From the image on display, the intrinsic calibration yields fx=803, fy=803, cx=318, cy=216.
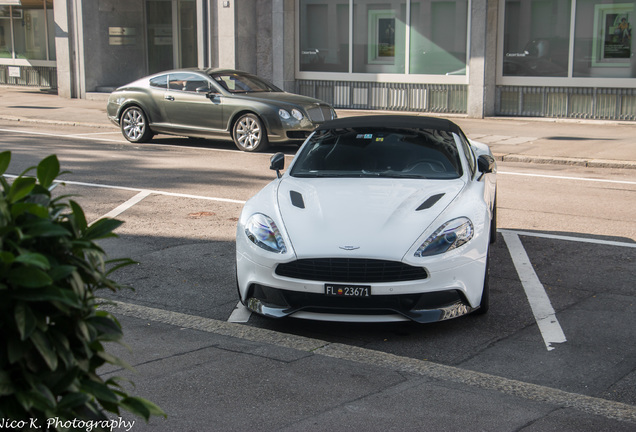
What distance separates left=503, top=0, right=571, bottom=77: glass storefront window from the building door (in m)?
12.2

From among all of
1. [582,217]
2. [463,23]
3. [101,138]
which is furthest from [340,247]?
[463,23]

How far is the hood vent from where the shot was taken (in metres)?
6.20

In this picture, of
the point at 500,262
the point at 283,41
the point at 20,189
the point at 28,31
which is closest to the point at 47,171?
the point at 20,189

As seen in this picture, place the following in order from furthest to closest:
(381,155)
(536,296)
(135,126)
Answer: (135,126)
(381,155)
(536,296)

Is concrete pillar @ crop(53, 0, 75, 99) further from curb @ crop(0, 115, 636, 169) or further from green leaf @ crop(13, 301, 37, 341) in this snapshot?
green leaf @ crop(13, 301, 37, 341)

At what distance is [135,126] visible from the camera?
17.1 metres

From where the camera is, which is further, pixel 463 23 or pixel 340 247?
pixel 463 23

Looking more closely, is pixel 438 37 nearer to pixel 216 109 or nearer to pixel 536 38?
pixel 536 38

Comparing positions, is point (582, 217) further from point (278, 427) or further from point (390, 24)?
point (390, 24)

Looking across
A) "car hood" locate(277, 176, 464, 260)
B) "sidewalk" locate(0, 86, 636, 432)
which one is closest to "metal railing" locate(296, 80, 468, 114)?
"car hood" locate(277, 176, 464, 260)

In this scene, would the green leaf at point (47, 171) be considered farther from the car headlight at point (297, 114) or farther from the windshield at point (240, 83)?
the windshield at point (240, 83)

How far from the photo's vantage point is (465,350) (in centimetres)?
556

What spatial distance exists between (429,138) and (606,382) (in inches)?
123

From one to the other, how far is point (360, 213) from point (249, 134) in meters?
10.1
